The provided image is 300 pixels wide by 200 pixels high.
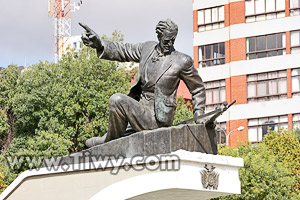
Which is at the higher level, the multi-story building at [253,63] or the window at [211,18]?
the window at [211,18]

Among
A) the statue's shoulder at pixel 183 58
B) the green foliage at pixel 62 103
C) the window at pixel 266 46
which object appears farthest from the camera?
the window at pixel 266 46

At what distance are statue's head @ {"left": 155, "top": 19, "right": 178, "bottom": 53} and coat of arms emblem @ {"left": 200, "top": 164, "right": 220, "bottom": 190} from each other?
7.16 ft

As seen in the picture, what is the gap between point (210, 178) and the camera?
33.3ft

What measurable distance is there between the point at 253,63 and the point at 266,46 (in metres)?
1.26

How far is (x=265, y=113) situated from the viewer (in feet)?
123

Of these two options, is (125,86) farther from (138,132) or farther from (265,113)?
(138,132)

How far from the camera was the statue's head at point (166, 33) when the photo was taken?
10.9 m

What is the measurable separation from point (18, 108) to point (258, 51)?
14.5m

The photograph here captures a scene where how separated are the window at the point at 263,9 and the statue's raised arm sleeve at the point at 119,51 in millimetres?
27789

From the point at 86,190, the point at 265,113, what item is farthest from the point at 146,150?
the point at 265,113

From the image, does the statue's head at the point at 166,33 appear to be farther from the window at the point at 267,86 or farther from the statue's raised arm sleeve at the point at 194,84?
the window at the point at 267,86

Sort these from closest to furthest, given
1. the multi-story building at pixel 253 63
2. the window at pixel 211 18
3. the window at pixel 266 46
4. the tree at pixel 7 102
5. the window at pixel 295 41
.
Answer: the tree at pixel 7 102 < the multi-story building at pixel 253 63 < the window at pixel 295 41 < the window at pixel 266 46 < the window at pixel 211 18

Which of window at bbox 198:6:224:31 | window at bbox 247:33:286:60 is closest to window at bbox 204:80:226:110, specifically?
window at bbox 247:33:286:60

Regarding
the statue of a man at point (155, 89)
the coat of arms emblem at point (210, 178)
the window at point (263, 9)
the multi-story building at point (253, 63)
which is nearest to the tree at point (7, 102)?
the multi-story building at point (253, 63)
